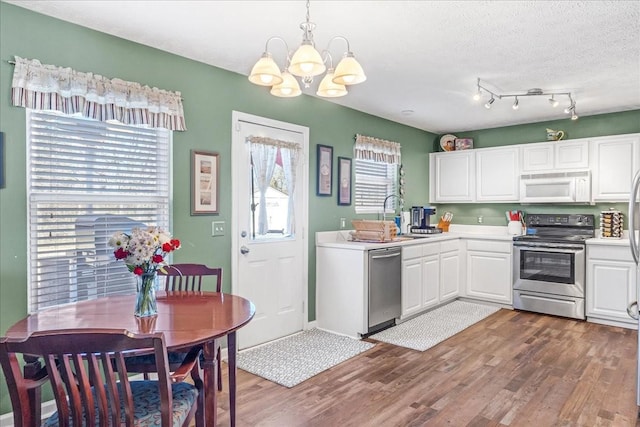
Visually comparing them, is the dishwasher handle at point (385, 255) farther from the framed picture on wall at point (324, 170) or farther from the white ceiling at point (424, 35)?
the white ceiling at point (424, 35)

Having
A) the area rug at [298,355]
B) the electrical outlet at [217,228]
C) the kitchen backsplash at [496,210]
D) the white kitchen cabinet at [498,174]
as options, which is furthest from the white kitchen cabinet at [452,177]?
the electrical outlet at [217,228]

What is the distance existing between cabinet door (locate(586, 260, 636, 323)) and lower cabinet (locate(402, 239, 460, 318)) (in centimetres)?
148

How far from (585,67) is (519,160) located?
80.8 inches

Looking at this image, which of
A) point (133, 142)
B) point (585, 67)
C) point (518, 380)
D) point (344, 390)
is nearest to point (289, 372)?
point (344, 390)

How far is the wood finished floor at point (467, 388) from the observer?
2.50 meters

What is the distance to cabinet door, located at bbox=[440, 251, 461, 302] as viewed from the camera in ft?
16.7

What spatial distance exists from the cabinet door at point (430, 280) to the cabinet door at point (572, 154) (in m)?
1.88

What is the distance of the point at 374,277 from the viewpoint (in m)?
3.99

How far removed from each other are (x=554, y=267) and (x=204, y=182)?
13.1 feet

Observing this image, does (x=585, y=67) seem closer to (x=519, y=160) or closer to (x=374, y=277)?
(x=519, y=160)

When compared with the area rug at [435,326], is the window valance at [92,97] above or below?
above

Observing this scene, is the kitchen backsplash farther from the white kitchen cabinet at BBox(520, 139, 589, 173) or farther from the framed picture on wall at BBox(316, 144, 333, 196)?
the framed picture on wall at BBox(316, 144, 333, 196)

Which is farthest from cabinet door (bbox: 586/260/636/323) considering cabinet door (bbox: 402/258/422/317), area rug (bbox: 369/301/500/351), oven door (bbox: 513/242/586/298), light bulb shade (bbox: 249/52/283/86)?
light bulb shade (bbox: 249/52/283/86)

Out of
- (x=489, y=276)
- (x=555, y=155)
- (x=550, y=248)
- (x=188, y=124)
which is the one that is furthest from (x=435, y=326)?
(x=188, y=124)
